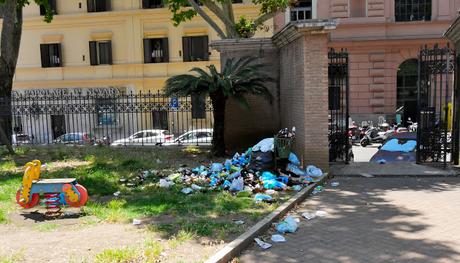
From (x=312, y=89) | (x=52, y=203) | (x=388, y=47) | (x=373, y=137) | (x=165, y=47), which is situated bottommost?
(x=373, y=137)

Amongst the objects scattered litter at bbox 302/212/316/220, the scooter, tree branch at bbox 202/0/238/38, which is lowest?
the scooter

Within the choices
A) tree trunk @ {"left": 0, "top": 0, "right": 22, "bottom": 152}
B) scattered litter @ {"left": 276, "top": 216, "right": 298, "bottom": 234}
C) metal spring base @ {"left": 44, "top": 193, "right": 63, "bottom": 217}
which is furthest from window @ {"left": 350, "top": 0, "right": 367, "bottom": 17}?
metal spring base @ {"left": 44, "top": 193, "right": 63, "bottom": 217}

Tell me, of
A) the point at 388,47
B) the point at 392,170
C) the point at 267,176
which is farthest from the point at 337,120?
the point at 388,47

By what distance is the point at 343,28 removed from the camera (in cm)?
2825

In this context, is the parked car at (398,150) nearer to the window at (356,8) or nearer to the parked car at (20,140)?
the parked car at (20,140)

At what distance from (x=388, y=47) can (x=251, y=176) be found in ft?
70.3

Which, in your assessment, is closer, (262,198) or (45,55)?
(262,198)

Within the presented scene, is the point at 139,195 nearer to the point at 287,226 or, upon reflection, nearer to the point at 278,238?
the point at 287,226

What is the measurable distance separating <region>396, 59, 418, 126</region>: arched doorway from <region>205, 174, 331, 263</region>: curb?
2192cm

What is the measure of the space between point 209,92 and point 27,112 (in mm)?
8009

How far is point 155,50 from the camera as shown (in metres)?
32.1

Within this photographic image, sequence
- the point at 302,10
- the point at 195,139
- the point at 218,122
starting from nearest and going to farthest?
1. the point at 218,122
2. the point at 195,139
3. the point at 302,10

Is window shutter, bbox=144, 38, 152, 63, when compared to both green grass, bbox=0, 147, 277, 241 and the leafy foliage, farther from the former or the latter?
the leafy foliage

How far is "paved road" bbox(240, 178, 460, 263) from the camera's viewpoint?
5453 mm
